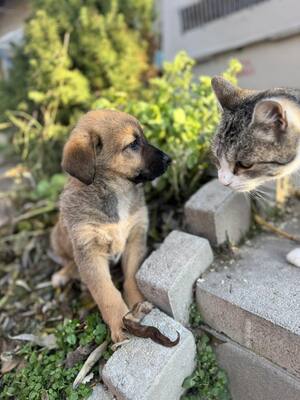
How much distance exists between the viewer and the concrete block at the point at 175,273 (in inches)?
81.2

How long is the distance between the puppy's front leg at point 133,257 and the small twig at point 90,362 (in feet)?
1.01

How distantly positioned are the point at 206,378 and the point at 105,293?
0.76 m

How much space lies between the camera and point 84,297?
2.60m

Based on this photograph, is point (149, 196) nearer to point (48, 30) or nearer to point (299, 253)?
point (299, 253)

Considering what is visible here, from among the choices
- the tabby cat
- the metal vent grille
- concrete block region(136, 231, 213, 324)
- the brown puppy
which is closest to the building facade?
the metal vent grille

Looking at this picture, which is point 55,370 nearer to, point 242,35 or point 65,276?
point 65,276

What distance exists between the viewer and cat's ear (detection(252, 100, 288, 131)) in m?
1.64

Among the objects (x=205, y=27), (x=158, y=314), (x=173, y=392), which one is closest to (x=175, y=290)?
(x=158, y=314)

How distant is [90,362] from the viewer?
Result: 2035 mm

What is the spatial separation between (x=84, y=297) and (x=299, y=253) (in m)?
1.46

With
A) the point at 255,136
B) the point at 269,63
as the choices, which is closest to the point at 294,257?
the point at 255,136

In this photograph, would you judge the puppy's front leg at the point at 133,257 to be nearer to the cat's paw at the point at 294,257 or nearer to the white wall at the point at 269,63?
the cat's paw at the point at 294,257

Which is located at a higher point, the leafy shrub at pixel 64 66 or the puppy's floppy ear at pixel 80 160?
the leafy shrub at pixel 64 66

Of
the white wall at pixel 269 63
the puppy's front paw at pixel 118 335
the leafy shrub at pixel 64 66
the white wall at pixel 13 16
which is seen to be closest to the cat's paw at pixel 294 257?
the puppy's front paw at pixel 118 335
